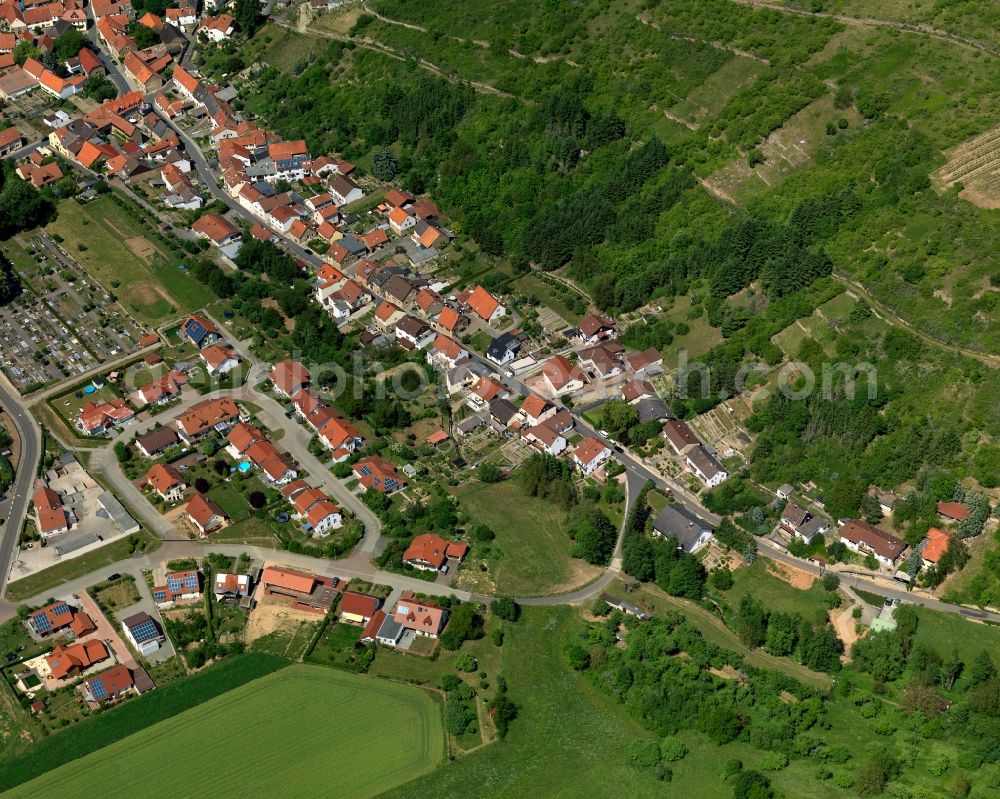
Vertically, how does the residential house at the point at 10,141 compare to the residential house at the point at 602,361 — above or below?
above

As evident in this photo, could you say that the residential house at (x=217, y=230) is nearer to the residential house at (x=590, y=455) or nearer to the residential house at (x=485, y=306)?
the residential house at (x=485, y=306)

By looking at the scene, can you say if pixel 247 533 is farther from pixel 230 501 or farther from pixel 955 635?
pixel 955 635

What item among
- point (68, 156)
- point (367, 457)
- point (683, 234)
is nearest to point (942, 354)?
point (683, 234)

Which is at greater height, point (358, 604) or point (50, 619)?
point (50, 619)

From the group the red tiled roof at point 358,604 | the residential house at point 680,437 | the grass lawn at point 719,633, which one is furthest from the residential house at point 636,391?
the red tiled roof at point 358,604

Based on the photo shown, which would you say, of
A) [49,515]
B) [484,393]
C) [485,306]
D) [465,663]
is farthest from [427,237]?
[465,663]

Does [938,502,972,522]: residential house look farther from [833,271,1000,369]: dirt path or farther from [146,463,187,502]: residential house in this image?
[146,463,187,502]: residential house
